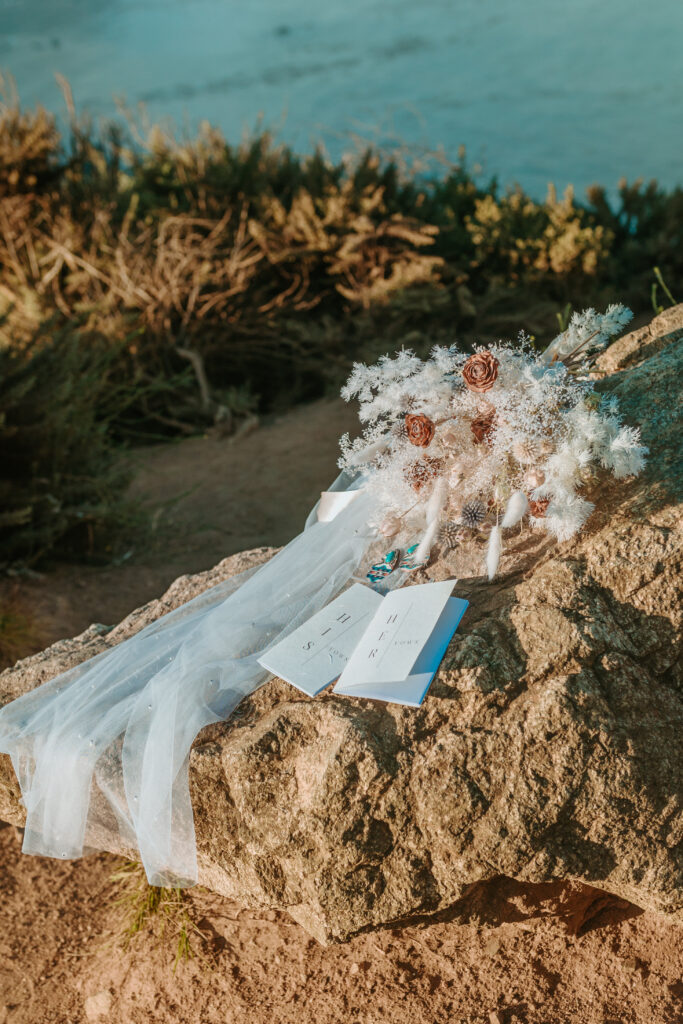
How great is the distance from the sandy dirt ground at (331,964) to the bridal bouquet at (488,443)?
3.25 feet

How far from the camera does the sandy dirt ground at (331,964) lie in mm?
2201

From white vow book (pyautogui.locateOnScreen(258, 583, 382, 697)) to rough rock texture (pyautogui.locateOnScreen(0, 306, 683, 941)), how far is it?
0.09m

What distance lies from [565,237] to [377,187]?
2.12 m

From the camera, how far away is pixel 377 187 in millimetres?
9289

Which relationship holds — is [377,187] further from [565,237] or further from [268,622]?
[268,622]

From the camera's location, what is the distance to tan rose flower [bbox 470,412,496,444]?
94.6 inches

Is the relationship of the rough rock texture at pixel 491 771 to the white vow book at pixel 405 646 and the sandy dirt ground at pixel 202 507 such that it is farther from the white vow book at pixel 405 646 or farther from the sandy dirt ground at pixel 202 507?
the sandy dirt ground at pixel 202 507

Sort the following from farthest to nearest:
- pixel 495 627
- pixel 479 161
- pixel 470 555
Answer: pixel 479 161, pixel 470 555, pixel 495 627

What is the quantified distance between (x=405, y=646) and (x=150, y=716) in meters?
0.72

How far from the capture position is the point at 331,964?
243 cm

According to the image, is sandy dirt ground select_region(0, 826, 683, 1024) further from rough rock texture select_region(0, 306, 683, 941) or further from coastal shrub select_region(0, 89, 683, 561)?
coastal shrub select_region(0, 89, 683, 561)

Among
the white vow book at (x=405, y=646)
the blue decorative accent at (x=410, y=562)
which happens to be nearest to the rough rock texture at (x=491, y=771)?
the white vow book at (x=405, y=646)

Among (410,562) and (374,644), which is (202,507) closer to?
(410,562)

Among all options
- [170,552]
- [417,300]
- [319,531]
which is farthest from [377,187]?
[319,531]
